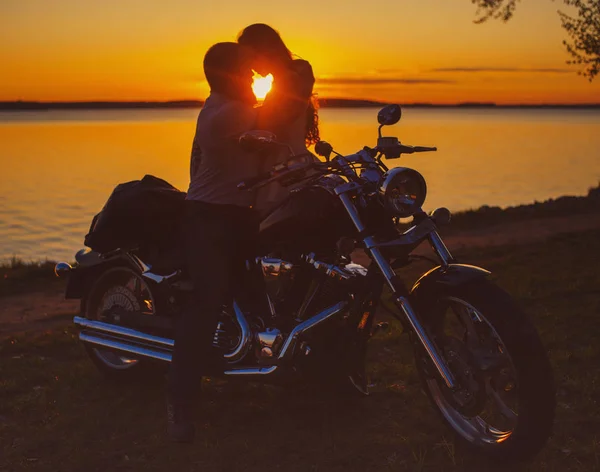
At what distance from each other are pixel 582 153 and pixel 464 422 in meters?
67.7

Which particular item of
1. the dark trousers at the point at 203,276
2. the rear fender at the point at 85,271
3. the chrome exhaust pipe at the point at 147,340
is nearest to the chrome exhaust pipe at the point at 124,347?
the chrome exhaust pipe at the point at 147,340

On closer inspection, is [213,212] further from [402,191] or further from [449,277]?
[449,277]

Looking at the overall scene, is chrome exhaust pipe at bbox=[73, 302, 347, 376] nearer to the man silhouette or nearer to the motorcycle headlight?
the man silhouette

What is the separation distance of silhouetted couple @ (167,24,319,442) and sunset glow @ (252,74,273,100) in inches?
1.4

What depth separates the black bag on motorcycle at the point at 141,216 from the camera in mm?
5655

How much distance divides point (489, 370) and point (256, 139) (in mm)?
1768

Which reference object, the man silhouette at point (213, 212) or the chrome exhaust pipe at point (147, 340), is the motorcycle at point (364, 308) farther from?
the man silhouette at point (213, 212)

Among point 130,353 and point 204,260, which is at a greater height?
point 204,260

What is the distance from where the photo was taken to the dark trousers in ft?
16.6

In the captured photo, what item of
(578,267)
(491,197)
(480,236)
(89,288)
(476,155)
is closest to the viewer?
(89,288)

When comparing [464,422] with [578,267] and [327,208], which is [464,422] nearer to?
[327,208]

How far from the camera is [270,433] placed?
534cm

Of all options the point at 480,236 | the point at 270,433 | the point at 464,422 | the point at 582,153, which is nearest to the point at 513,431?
the point at 464,422

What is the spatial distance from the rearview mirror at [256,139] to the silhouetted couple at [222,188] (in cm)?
37
